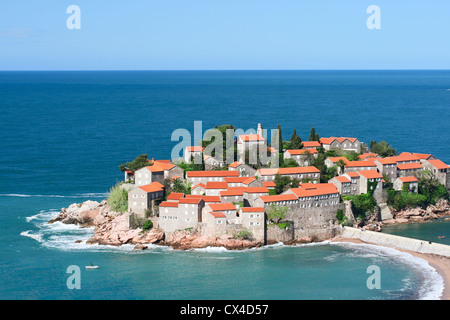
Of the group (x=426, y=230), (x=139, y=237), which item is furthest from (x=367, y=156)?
(x=139, y=237)

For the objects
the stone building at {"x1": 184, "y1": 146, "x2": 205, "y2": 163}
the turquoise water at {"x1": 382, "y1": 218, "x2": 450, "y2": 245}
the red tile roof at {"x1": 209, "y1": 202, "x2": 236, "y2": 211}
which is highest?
the stone building at {"x1": 184, "y1": 146, "x2": 205, "y2": 163}

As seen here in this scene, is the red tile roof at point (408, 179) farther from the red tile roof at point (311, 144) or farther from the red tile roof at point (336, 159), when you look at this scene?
the red tile roof at point (311, 144)

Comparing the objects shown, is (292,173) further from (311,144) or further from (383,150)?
(383,150)

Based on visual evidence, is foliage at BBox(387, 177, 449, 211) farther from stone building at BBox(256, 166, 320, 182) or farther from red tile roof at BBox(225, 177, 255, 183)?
red tile roof at BBox(225, 177, 255, 183)

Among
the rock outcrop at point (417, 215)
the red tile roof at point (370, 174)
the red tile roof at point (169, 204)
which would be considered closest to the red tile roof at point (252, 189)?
the red tile roof at point (169, 204)

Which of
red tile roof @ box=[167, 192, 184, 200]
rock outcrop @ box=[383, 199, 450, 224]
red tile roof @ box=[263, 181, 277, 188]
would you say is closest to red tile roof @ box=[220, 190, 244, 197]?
red tile roof @ box=[263, 181, 277, 188]

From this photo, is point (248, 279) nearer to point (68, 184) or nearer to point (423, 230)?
point (423, 230)
